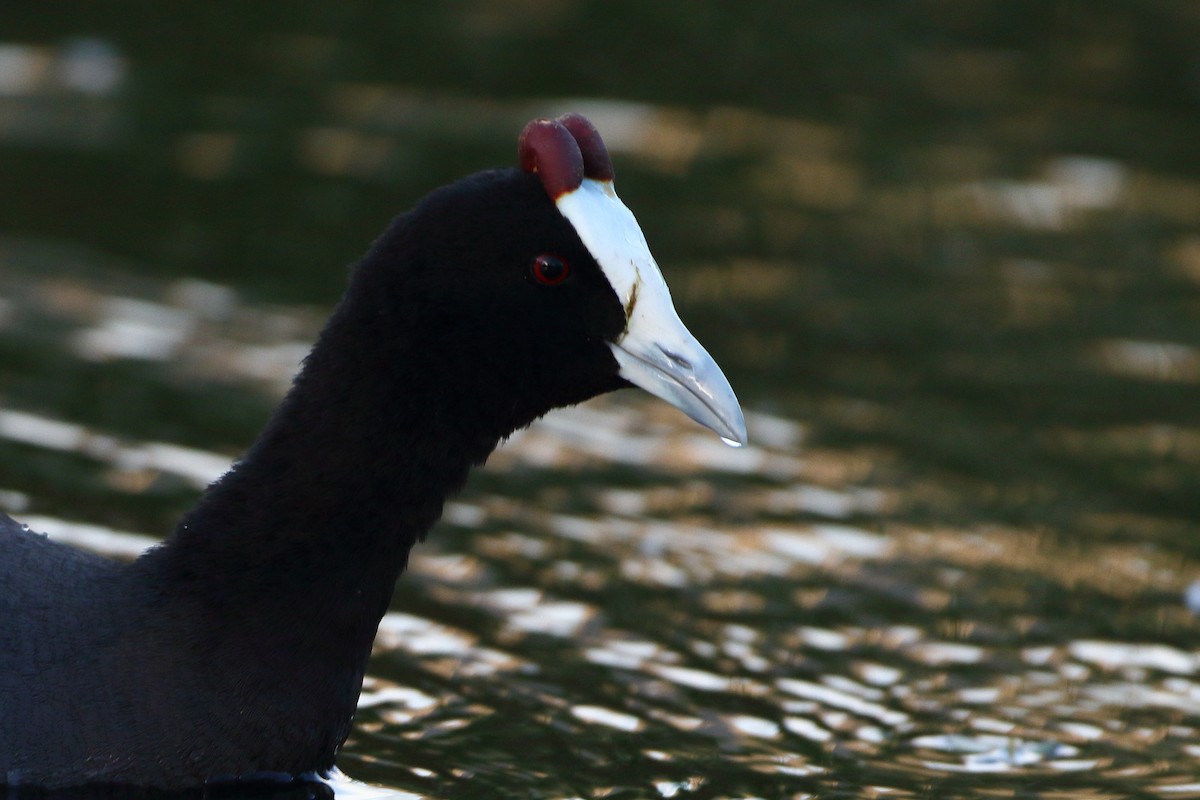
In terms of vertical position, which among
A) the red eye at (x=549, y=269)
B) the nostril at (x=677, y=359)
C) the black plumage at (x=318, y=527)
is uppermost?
the red eye at (x=549, y=269)

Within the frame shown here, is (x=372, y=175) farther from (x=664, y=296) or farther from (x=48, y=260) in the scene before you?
(x=664, y=296)

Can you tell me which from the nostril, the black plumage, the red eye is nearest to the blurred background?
the black plumage

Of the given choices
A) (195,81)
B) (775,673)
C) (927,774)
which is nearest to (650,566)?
(775,673)

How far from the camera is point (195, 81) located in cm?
1148

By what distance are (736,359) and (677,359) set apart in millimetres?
3565

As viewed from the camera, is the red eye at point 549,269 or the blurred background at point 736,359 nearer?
the red eye at point 549,269

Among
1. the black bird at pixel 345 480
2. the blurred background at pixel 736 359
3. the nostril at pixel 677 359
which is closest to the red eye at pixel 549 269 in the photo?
the black bird at pixel 345 480

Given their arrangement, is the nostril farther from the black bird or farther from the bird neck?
the bird neck

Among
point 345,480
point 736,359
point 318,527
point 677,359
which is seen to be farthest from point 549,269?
point 736,359

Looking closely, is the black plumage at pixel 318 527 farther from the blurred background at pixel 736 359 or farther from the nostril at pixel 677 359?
the blurred background at pixel 736 359

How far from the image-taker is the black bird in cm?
476

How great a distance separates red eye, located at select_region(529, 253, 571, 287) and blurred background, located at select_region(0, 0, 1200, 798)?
4.14ft

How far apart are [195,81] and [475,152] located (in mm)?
1803

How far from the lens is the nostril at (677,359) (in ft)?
15.9
